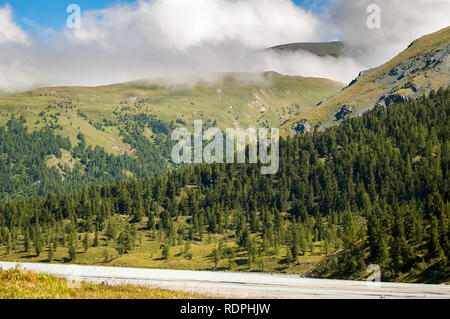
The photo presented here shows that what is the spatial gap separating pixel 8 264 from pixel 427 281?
219ft

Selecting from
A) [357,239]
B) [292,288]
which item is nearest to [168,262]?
[357,239]

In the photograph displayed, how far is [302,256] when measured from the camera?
171 metres

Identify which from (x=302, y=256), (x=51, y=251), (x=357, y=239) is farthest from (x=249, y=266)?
(x=51, y=251)

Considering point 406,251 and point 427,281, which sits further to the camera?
point 406,251

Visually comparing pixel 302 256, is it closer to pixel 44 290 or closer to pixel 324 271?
pixel 324 271

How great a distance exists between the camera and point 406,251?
8681cm

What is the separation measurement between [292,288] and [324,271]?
208 feet
